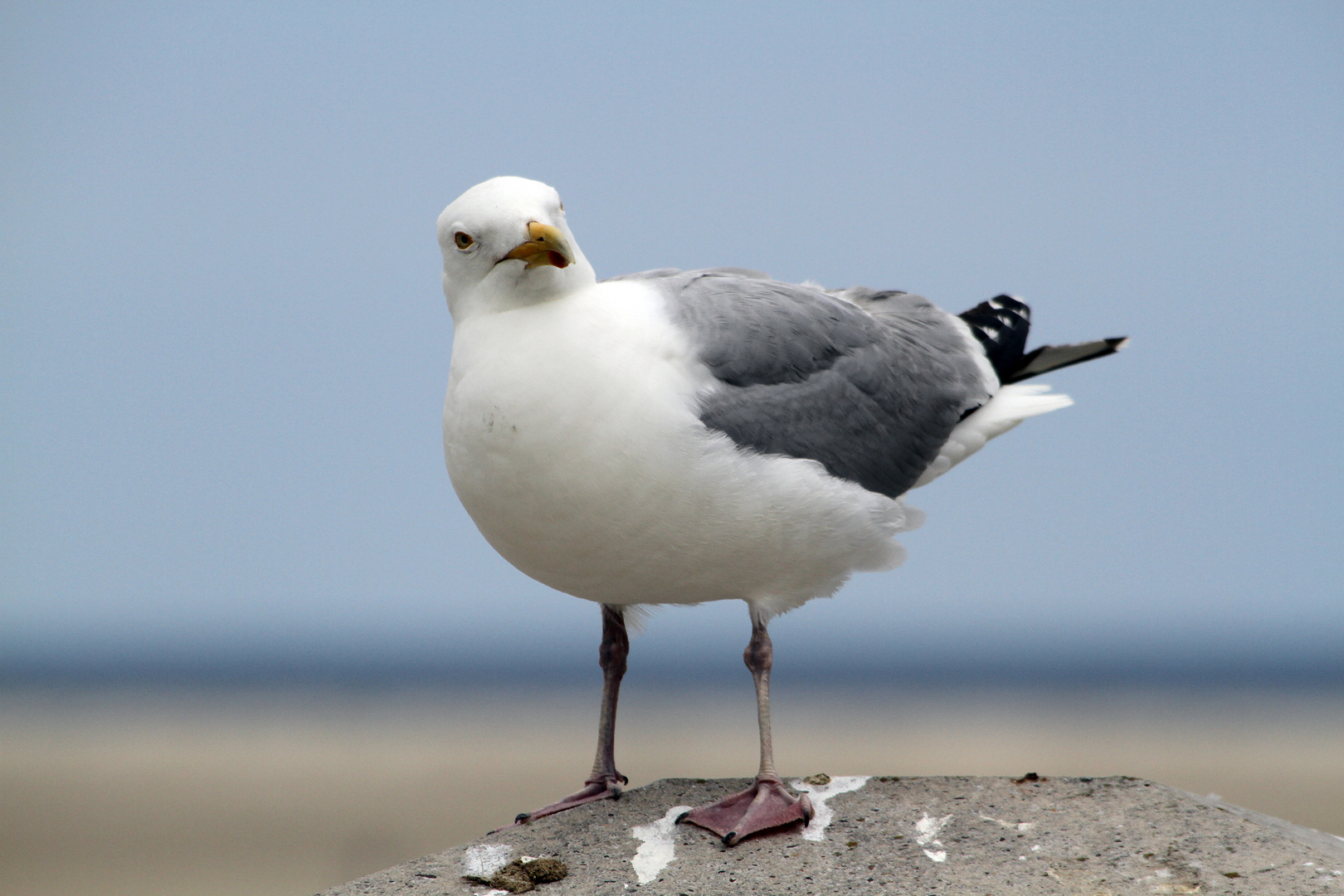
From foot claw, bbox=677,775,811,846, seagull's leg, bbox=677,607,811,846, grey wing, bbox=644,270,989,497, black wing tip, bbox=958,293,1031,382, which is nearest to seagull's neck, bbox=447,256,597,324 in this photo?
grey wing, bbox=644,270,989,497

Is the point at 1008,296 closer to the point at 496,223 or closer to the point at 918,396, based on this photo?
the point at 918,396

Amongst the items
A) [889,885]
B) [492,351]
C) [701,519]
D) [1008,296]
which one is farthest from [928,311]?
[889,885]

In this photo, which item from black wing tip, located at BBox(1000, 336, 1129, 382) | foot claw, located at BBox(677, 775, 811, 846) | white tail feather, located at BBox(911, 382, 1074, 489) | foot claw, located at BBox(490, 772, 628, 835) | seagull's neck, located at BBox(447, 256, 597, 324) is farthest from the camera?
black wing tip, located at BBox(1000, 336, 1129, 382)

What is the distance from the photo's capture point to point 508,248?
4.38 metres

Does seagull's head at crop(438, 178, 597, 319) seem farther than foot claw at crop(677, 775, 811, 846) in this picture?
No

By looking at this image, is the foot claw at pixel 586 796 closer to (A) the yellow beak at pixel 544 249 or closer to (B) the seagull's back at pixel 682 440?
(B) the seagull's back at pixel 682 440

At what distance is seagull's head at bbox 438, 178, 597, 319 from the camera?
4.30 m

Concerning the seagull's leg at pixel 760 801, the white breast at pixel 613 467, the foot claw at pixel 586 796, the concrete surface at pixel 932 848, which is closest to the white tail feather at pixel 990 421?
the white breast at pixel 613 467

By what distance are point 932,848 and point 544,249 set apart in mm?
2614

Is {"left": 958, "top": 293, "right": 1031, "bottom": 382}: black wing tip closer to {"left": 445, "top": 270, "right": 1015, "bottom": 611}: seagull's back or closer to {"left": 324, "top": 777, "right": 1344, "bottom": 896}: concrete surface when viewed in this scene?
{"left": 445, "top": 270, "right": 1015, "bottom": 611}: seagull's back

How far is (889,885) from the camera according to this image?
14.0ft

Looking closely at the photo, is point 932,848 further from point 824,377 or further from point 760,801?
point 824,377

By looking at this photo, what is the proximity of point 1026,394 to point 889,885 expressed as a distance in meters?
2.47

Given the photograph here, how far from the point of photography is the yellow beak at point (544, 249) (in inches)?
168
